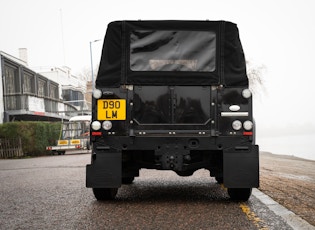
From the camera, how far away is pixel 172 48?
6746mm

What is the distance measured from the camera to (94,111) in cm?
643

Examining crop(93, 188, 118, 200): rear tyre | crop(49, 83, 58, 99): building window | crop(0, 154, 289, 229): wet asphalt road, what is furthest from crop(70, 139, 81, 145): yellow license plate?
crop(93, 188, 118, 200): rear tyre

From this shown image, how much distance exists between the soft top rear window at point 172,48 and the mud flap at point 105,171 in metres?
1.46

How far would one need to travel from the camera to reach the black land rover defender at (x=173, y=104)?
6.36 m

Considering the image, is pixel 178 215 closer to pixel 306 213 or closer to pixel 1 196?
pixel 306 213

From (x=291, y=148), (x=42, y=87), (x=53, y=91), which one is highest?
(x=42, y=87)

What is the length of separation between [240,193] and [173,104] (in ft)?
5.53

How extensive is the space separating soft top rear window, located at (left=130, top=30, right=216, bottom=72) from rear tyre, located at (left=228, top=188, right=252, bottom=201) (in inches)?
76.3

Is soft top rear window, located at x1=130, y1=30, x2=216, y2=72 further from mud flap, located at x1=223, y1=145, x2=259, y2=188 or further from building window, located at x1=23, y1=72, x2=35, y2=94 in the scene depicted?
building window, located at x1=23, y1=72, x2=35, y2=94

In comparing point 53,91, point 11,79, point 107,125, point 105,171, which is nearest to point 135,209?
point 105,171

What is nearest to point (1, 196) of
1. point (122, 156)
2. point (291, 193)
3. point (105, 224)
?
point (122, 156)

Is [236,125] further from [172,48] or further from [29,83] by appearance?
[29,83]

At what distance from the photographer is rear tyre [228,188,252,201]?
6.53m

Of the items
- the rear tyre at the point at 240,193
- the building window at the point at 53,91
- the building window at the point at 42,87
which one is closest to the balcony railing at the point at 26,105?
the building window at the point at 42,87
